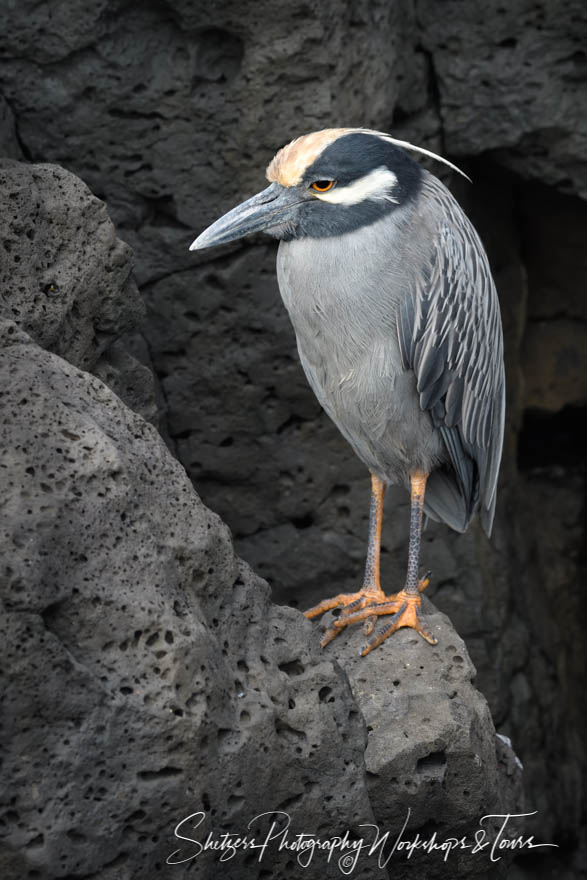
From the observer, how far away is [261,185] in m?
3.98

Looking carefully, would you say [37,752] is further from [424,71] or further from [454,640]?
[424,71]

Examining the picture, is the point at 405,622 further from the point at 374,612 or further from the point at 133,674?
the point at 133,674

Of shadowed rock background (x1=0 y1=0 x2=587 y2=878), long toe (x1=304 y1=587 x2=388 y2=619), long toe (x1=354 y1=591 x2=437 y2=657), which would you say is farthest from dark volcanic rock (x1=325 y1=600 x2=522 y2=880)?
shadowed rock background (x1=0 y1=0 x2=587 y2=878)

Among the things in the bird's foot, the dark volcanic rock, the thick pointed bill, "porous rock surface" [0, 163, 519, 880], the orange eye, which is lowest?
the dark volcanic rock

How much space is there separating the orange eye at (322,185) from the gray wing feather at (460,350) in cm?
34

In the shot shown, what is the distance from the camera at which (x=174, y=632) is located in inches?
81.7

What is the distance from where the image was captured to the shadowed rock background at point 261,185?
12.4ft

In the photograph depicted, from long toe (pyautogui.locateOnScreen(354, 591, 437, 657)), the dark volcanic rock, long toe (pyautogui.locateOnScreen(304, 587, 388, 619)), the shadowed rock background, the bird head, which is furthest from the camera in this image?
the shadowed rock background

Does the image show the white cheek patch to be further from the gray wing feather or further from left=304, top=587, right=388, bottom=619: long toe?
left=304, top=587, right=388, bottom=619: long toe

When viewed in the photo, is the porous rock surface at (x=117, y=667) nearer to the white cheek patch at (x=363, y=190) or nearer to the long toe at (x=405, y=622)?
the long toe at (x=405, y=622)

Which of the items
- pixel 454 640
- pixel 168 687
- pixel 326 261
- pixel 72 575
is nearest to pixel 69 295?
pixel 326 261

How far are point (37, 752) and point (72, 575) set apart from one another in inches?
12.8

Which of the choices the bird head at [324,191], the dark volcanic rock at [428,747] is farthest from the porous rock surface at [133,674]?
the bird head at [324,191]

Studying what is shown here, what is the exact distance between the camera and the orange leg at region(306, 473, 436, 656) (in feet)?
10.00
